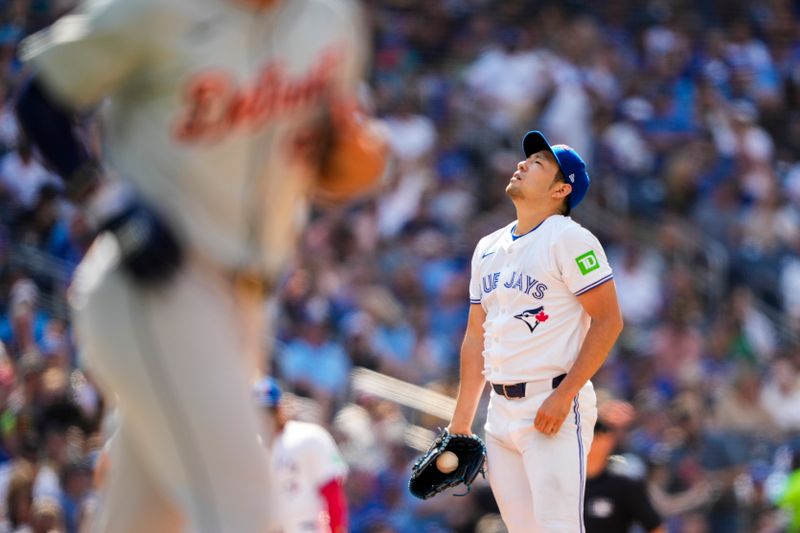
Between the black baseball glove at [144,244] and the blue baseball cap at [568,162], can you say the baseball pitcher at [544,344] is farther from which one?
the black baseball glove at [144,244]

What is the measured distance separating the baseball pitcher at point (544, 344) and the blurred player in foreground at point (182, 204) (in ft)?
6.64

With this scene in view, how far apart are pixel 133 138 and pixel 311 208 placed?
10.8 meters

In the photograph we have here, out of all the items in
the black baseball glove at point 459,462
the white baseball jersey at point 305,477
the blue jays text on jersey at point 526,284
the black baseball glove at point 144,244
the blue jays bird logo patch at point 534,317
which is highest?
the black baseball glove at point 144,244

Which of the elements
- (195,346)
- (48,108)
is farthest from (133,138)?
(195,346)

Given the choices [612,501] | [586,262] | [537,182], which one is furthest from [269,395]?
[586,262]

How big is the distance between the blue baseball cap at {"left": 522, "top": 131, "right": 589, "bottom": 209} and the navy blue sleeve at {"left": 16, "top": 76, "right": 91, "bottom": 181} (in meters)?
2.83

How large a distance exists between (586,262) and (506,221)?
9.34m

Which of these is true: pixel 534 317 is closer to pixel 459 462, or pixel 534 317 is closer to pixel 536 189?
pixel 536 189

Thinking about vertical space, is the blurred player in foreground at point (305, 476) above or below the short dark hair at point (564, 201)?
below

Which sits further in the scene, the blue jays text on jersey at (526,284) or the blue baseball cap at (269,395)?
the blue baseball cap at (269,395)

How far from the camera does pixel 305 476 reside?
302 inches

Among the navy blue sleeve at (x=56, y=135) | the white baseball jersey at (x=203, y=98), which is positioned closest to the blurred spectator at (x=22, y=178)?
the white baseball jersey at (x=203, y=98)

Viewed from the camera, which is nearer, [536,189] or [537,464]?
[537,464]

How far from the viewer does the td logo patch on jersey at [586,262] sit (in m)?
5.88
